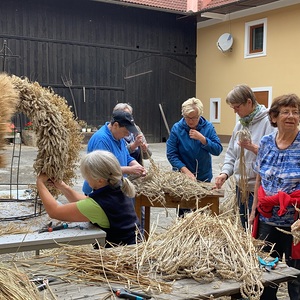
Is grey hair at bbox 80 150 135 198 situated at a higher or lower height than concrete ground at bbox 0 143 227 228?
higher

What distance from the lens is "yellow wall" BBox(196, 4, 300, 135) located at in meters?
15.4

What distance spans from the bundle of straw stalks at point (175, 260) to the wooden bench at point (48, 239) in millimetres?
235

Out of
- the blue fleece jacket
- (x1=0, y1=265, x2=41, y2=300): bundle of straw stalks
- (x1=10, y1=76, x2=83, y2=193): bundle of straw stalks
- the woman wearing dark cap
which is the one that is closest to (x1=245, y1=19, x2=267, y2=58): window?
the blue fleece jacket

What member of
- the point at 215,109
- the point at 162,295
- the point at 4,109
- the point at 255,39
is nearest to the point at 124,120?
the point at 4,109

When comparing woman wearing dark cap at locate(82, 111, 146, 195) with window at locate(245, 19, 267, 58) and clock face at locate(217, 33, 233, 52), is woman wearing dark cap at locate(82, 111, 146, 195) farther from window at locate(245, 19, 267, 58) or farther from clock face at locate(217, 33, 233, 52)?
clock face at locate(217, 33, 233, 52)

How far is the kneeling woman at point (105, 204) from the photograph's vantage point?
237 centimetres

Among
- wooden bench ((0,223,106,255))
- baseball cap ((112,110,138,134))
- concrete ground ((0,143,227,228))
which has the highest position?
baseball cap ((112,110,138,134))

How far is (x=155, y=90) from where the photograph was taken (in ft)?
61.8

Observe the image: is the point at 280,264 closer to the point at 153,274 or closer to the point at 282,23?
the point at 153,274

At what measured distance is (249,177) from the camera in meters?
3.44

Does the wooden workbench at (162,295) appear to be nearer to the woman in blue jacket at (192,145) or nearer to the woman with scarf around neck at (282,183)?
the woman with scarf around neck at (282,183)

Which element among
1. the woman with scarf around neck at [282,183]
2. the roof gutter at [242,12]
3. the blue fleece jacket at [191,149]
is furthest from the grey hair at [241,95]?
the roof gutter at [242,12]

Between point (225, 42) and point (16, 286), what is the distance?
17123mm

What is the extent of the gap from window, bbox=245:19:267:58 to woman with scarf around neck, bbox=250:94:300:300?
47.8ft
